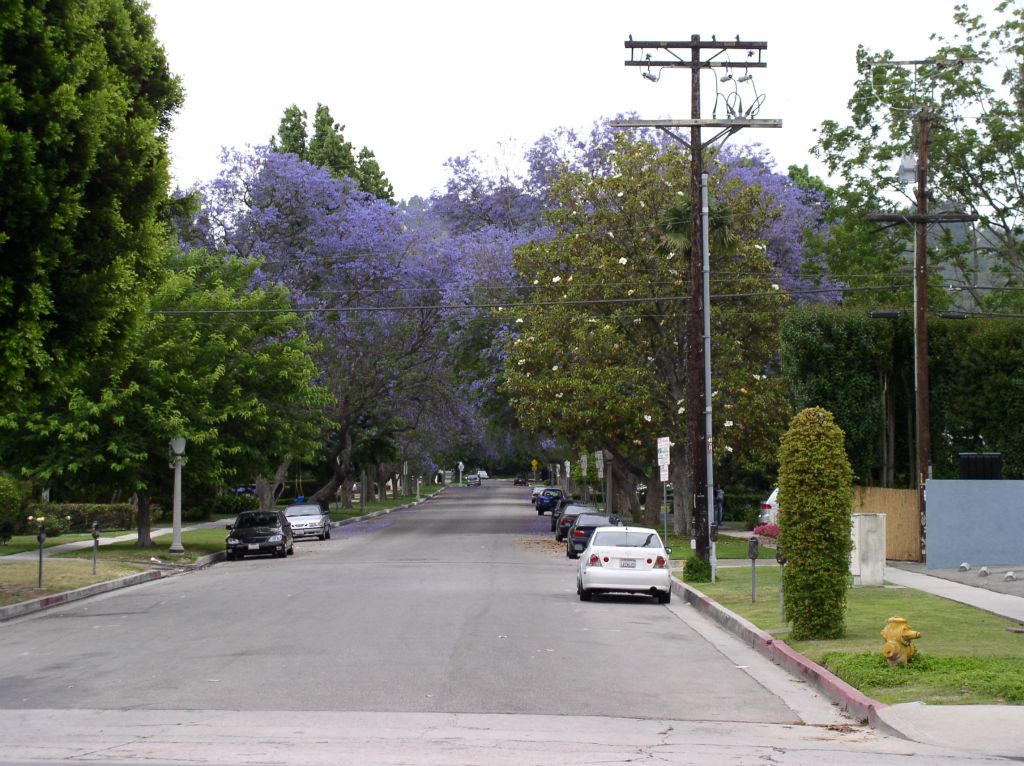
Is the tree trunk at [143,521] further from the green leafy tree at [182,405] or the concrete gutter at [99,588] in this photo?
the concrete gutter at [99,588]

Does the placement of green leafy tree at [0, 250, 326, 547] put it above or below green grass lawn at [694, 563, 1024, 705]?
above

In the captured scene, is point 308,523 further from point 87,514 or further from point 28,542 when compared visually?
point 28,542

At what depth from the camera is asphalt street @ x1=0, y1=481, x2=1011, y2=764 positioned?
376 inches

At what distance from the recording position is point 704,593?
23141mm

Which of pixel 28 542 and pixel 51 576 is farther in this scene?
pixel 28 542

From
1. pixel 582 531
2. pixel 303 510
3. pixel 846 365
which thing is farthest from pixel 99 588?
pixel 303 510

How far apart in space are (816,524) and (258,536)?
2405 centimetres

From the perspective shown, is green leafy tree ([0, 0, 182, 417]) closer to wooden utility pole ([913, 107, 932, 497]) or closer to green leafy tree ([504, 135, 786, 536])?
wooden utility pole ([913, 107, 932, 497])

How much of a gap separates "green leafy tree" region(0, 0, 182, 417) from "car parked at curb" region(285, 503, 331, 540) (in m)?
28.3

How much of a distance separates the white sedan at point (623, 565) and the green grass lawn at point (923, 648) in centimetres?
110

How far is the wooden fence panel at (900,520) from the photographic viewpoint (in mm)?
30172

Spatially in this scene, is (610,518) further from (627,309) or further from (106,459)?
(106,459)

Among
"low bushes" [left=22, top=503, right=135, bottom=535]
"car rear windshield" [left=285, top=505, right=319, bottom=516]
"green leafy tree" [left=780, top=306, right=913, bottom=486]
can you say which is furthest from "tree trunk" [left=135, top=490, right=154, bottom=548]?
"green leafy tree" [left=780, top=306, right=913, bottom=486]

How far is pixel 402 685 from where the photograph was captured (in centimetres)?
1234
